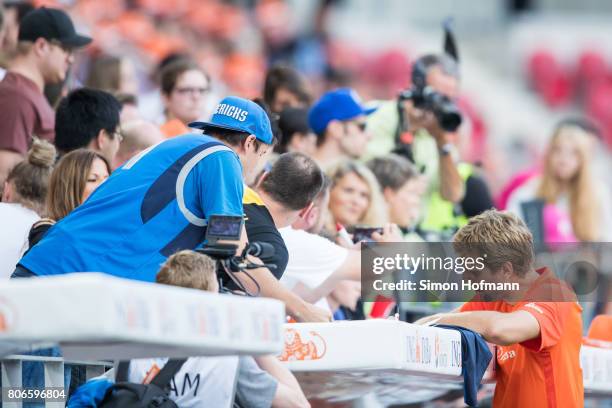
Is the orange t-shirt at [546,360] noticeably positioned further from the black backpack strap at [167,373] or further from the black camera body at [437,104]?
the black camera body at [437,104]

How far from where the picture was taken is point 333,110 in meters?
8.41

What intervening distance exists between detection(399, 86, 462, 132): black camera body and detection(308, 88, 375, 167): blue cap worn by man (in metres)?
0.37

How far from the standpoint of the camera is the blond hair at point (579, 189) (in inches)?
406

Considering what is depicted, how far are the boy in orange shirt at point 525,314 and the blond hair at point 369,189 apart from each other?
1812mm

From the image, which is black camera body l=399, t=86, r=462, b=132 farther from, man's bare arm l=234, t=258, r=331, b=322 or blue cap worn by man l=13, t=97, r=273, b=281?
blue cap worn by man l=13, t=97, r=273, b=281

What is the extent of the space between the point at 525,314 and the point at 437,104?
3.09m

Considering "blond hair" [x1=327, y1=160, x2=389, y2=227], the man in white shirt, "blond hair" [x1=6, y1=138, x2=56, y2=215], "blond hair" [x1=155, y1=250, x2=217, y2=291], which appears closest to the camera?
"blond hair" [x1=155, y1=250, x2=217, y2=291]

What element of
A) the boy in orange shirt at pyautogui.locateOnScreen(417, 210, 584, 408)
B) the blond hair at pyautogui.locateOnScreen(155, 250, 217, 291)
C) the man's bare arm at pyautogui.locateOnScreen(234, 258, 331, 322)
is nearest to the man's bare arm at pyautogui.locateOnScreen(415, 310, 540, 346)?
the boy in orange shirt at pyautogui.locateOnScreen(417, 210, 584, 408)

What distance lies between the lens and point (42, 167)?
Result: 21.4ft

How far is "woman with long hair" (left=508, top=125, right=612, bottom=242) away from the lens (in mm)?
10305

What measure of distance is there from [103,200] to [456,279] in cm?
158

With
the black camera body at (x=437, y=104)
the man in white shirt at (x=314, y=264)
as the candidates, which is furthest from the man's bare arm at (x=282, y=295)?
the black camera body at (x=437, y=104)

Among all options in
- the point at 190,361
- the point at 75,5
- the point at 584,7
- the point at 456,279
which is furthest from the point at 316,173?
the point at 584,7

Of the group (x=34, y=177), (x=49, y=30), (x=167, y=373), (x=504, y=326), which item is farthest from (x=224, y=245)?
(x=49, y=30)
